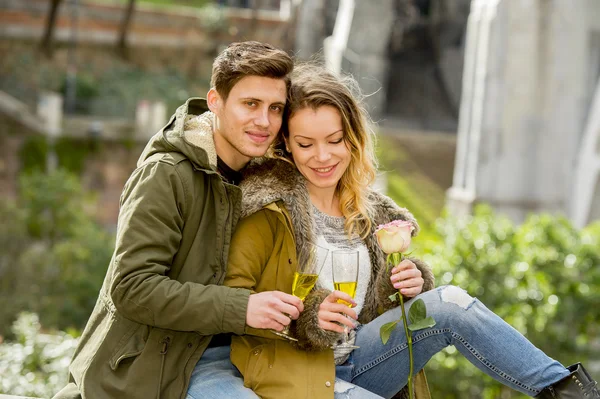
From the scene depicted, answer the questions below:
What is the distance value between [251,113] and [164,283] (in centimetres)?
74

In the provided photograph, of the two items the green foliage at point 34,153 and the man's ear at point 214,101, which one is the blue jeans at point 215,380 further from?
the green foliage at point 34,153

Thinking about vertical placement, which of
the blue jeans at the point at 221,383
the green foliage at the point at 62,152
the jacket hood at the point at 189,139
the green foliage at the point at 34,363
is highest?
the jacket hood at the point at 189,139

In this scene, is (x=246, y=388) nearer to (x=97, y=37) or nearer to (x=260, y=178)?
(x=260, y=178)

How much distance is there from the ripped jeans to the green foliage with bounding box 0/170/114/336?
6.77 meters

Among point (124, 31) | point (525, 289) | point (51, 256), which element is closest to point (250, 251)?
point (525, 289)

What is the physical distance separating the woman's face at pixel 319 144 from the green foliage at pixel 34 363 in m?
2.50

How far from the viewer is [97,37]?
24.9 metres

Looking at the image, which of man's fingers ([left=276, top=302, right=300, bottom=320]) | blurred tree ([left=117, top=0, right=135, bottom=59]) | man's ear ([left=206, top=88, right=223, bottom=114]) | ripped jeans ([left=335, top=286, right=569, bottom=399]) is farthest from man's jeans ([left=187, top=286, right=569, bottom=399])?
blurred tree ([left=117, top=0, right=135, bottom=59])

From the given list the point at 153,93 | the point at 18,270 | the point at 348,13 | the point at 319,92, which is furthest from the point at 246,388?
the point at 153,93

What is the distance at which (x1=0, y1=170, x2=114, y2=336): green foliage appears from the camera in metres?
9.53

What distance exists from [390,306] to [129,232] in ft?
3.35

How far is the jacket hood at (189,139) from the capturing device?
287cm

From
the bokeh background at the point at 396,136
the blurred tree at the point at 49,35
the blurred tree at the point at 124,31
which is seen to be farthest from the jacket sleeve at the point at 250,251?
the blurred tree at the point at 124,31

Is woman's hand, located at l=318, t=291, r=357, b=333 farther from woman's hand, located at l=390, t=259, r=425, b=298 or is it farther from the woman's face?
the woman's face
